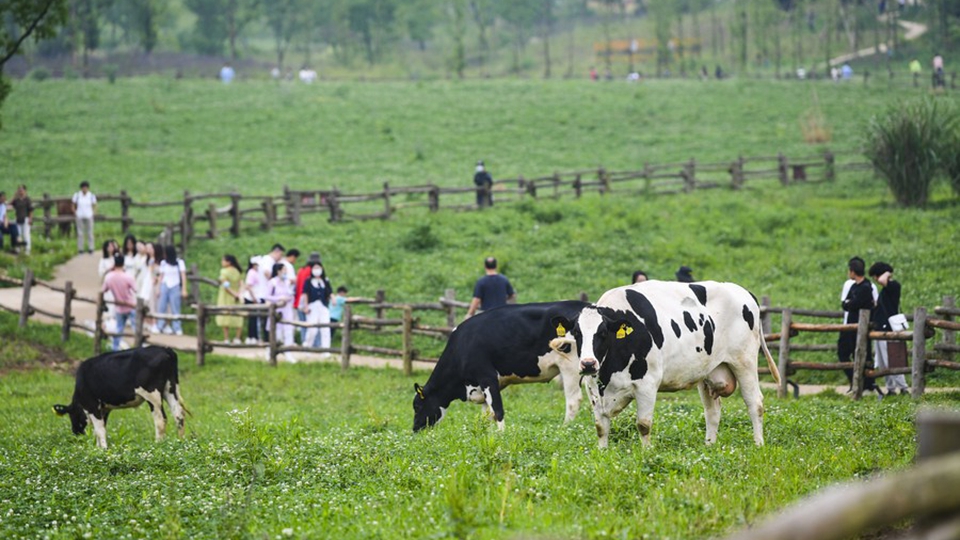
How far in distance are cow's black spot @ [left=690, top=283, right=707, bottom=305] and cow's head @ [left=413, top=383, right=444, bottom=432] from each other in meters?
3.56

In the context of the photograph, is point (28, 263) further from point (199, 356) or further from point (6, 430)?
point (6, 430)

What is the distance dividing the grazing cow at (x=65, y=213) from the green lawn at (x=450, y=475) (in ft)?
63.3

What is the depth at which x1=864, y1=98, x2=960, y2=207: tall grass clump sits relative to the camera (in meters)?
32.7

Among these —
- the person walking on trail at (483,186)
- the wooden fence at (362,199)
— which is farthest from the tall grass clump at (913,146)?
the person walking on trail at (483,186)

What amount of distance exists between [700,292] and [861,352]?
4875 mm

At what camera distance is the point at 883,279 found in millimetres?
16453

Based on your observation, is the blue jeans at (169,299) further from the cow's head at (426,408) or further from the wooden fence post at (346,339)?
the cow's head at (426,408)

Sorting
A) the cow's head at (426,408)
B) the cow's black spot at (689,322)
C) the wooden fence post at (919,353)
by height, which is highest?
the cow's black spot at (689,322)

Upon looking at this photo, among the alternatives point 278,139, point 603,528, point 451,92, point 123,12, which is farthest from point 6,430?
point 123,12

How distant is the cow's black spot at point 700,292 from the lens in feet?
38.8

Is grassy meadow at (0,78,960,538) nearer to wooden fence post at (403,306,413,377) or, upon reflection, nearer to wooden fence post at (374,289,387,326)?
wooden fence post at (403,306,413,377)

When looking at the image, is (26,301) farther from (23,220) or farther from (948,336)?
(948,336)

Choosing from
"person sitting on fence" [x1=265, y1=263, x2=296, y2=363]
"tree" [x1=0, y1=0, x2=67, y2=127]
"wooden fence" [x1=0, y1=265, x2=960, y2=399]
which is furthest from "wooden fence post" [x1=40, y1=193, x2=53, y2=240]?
"person sitting on fence" [x1=265, y1=263, x2=296, y2=363]

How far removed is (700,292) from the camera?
Result: 38.9ft
